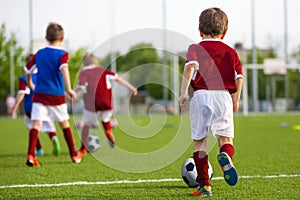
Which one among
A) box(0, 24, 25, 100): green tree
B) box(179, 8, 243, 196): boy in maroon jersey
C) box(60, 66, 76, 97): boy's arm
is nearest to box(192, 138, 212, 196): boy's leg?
box(179, 8, 243, 196): boy in maroon jersey

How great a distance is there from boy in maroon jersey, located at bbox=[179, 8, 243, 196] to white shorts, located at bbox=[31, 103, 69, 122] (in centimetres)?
269

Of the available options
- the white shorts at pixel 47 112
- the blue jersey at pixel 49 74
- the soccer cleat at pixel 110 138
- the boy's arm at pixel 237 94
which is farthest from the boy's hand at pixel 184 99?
the soccer cleat at pixel 110 138

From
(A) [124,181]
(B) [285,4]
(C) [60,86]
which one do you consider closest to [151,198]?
(A) [124,181]

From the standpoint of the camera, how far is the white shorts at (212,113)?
158 inches

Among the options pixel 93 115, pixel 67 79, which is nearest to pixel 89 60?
pixel 93 115

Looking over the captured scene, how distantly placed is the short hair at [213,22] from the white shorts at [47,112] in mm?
2828

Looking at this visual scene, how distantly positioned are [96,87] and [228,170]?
474 centimetres

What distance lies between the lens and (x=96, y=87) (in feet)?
26.9

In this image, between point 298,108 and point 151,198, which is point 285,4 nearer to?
point 298,108

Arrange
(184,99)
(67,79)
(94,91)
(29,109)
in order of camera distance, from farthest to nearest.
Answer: (94,91), (29,109), (67,79), (184,99)

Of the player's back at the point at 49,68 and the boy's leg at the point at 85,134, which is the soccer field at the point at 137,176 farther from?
the player's back at the point at 49,68

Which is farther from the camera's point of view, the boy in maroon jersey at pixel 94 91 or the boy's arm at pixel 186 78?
the boy in maroon jersey at pixel 94 91

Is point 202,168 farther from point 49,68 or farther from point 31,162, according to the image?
point 49,68

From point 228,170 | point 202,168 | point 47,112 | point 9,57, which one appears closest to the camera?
point 228,170
